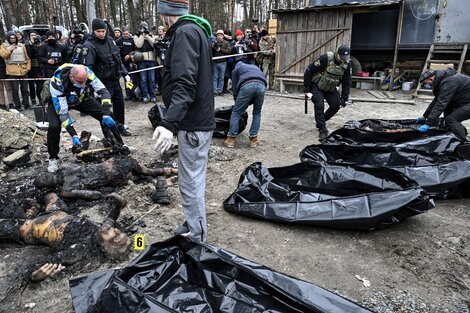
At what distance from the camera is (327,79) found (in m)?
6.18

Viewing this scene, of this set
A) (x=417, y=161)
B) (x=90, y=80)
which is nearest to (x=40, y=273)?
(x=90, y=80)

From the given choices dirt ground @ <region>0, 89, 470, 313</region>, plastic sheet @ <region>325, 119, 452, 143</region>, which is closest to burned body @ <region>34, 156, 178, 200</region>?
dirt ground @ <region>0, 89, 470, 313</region>

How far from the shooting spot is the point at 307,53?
10.7 meters

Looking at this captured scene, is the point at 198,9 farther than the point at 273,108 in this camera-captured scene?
Yes

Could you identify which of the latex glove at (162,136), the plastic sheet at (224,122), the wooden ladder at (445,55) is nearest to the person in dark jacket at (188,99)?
the latex glove at (162,136)

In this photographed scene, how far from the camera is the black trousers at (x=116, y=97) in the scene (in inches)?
236

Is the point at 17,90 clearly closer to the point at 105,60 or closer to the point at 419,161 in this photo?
the point at 105,60

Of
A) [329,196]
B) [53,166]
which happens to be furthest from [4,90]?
[329,196]

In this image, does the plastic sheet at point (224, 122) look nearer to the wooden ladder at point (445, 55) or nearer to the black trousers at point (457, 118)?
the black trousers at point (457, 118)

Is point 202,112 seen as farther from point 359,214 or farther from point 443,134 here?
point 443,134

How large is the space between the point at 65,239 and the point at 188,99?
161cm

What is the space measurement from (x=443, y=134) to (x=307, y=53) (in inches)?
263

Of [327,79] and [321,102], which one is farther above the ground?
[327,79]

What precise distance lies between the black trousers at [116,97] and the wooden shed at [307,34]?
→ 622 cm
